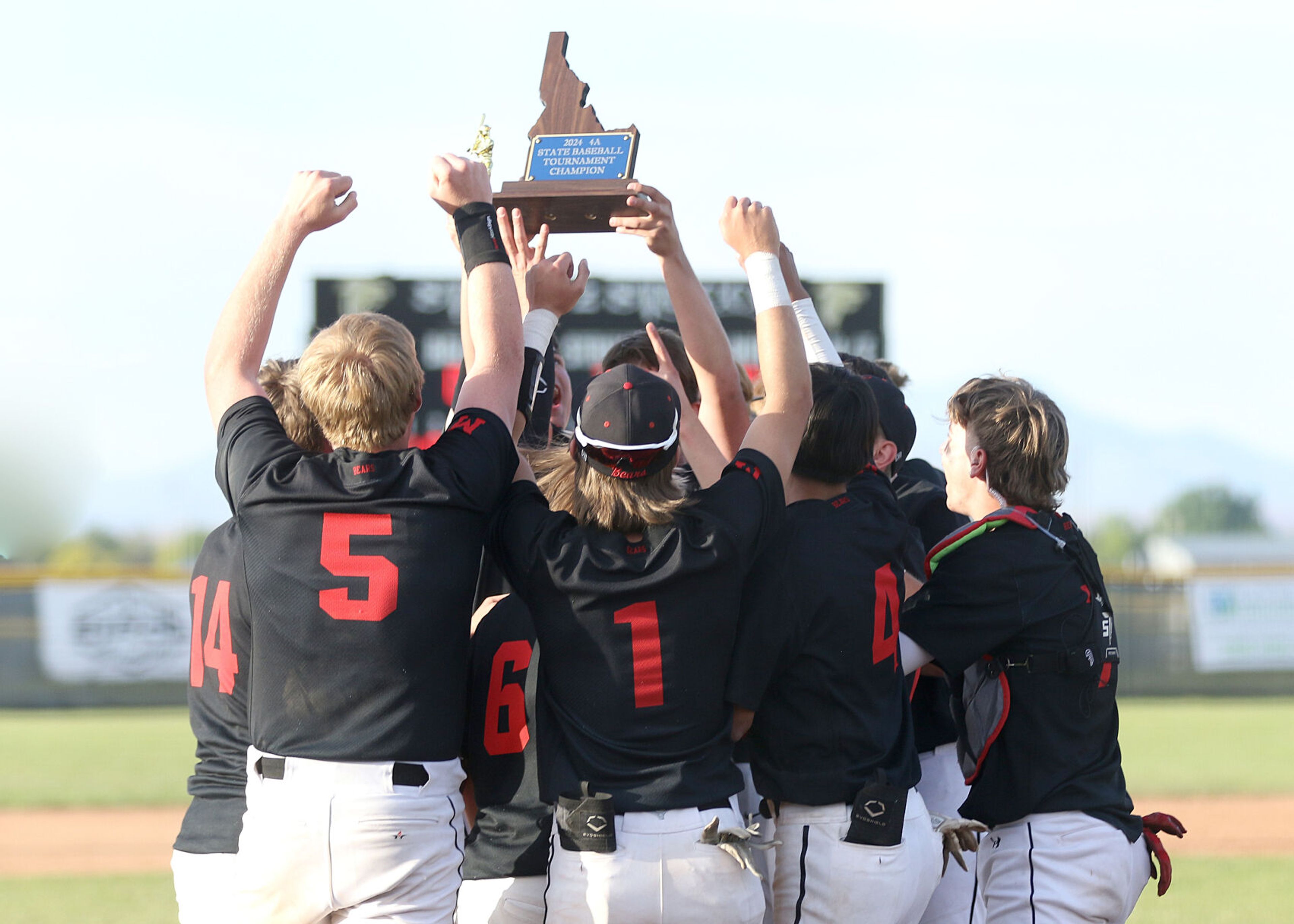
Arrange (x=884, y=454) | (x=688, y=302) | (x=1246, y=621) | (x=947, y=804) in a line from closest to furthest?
(x=688, y=302) → (x=884, y=454) → (x=947, y=804) → (x=1246, y=621)

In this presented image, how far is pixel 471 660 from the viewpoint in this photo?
9.27 ft

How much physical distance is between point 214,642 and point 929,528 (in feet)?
6.96

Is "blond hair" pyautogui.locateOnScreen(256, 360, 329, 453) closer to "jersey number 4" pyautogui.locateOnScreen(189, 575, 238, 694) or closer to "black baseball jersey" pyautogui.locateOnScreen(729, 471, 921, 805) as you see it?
"jersey number 4" pyautogui.locateOnScreen(189, 575, 238, 694)

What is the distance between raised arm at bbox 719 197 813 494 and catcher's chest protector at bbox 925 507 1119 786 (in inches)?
21.5

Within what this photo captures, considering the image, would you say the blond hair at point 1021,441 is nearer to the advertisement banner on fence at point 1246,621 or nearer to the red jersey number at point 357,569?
the red jersey number at point 357,569

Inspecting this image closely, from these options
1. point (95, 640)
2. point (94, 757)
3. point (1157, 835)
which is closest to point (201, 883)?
point (1157, 835)

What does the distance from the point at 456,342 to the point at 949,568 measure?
329 inches

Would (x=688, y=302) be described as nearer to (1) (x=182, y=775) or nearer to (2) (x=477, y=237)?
(2) (x=477, y=237)

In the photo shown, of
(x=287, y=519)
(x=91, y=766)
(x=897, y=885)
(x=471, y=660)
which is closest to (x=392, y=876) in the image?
(x=471, y=660)

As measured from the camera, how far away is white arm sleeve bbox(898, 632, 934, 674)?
3.03 meters

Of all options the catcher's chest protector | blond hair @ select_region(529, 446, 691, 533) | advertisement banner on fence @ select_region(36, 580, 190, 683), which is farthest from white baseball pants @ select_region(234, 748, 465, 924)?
advertisement banner on fence @ select_region(36, 580, 190, 683)

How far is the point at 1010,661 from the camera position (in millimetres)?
3115

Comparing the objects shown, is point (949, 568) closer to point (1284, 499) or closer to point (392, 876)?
point (392, 876)

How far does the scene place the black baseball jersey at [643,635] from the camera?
2.52 meters
